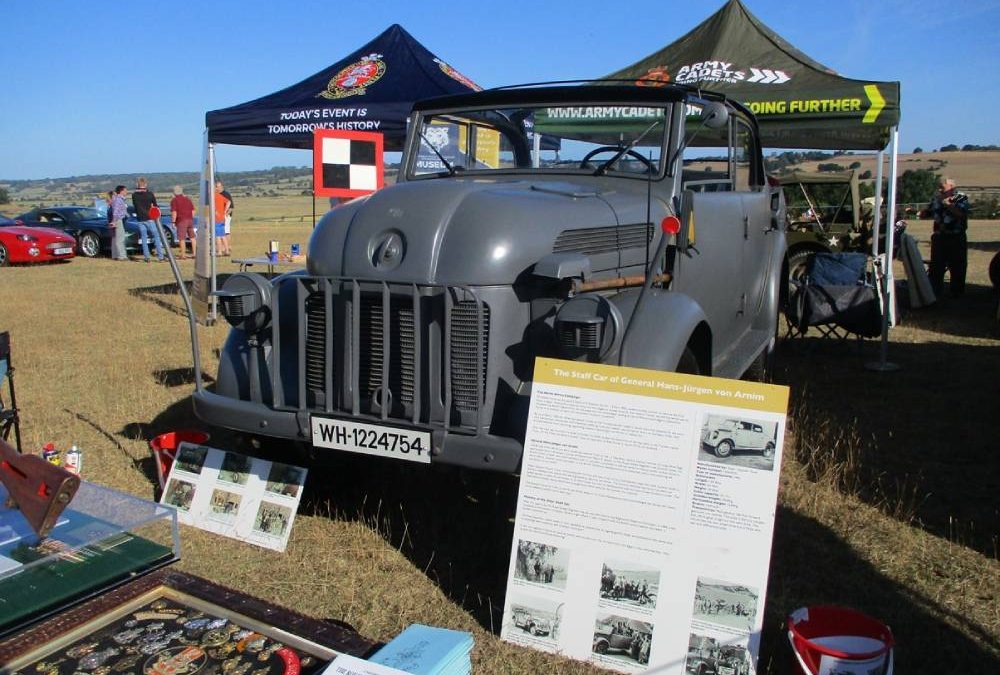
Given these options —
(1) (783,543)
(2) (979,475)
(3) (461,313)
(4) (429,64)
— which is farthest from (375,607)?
(4) (429,64)

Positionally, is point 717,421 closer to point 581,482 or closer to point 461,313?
point 581,482

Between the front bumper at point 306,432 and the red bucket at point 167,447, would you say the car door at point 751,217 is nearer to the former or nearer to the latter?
the front bumper at point 306,432

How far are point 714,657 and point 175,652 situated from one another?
1566mm

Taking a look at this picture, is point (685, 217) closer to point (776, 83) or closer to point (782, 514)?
point (782, 514)

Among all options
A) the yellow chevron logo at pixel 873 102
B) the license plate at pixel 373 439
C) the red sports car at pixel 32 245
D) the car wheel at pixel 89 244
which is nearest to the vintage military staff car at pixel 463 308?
the license plate at pixel 373 439

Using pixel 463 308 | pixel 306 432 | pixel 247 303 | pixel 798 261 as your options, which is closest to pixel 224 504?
pixel 306 432

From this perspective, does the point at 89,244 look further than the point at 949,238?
Yes

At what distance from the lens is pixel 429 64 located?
919 cm

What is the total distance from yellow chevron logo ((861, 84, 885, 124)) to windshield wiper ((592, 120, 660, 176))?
4415 millimetres

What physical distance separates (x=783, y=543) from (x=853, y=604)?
20.8 inches

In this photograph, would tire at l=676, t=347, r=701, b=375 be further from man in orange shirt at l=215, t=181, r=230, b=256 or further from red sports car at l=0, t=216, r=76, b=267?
red sports car at l=0, t=216, r=76, b=267

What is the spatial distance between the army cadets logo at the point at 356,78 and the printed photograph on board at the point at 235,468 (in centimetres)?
597

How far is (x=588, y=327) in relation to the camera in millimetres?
2855

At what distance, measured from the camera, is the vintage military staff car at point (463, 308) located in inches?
119
